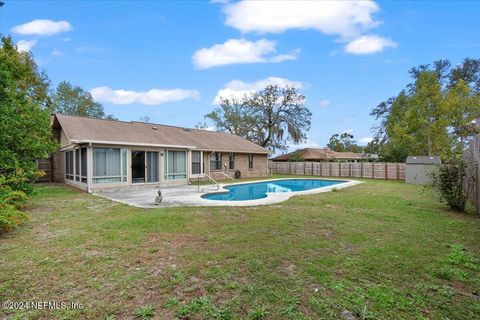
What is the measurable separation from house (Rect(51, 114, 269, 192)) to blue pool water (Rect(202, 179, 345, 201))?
219cm

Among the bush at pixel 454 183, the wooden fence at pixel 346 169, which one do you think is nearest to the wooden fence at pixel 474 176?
the bush at pixel 454 183

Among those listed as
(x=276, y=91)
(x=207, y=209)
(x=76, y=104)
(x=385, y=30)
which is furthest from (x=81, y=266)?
(x=76, y=104)

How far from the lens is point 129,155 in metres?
14.0

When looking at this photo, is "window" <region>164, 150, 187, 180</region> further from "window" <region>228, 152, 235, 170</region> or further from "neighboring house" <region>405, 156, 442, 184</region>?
"neighboring house" <region>405, 156, 442, 184</region>

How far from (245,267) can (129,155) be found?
11.6 m

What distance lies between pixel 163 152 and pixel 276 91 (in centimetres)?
2007

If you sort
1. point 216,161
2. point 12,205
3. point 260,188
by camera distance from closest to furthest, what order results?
point 12,205 → point 260,188 → point 216,161

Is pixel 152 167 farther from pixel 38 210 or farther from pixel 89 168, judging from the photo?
pixel 38 210

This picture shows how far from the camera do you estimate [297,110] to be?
107 feet

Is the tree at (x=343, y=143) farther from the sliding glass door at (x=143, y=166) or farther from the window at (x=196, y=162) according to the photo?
the sliding glass door at (x=143, y=166)

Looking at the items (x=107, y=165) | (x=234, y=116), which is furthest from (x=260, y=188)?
(x=234, y=116)

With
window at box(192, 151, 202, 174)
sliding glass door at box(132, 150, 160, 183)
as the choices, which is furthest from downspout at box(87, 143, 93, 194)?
window at box(192, 151, 202, 174)

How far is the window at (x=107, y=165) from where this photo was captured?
12914mm

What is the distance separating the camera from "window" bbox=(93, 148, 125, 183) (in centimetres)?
1291
